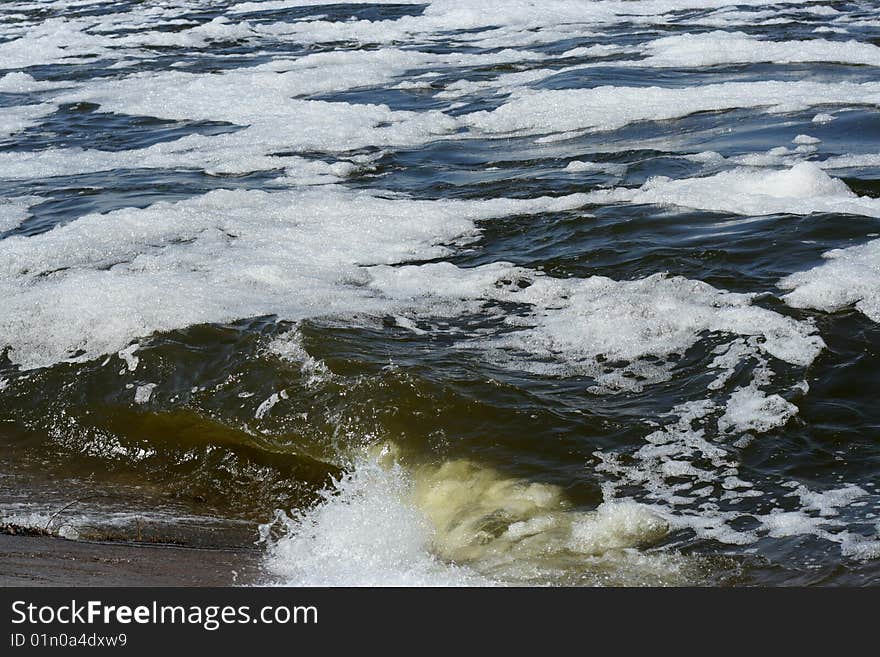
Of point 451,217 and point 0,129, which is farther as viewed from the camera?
point 0,129

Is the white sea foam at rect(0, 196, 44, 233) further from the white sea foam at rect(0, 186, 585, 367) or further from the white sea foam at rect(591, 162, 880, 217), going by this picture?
the white sea foam at rect(591, 162, 880, 217)

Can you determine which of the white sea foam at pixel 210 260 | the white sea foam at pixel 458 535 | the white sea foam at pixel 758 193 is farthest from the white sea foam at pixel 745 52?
the white sea foam at pixel 458 535

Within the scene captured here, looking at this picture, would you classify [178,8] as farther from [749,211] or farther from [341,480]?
[341,480]

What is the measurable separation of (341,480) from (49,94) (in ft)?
35.0

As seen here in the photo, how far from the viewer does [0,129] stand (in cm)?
1131

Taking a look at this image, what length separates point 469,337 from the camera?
204 inches

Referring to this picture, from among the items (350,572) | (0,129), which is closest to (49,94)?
(0,129)

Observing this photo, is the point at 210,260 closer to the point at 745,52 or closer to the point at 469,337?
the point at 469,337

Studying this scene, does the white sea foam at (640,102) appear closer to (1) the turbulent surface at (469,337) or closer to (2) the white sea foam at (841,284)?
(1) the turbulent surface at (469,337)

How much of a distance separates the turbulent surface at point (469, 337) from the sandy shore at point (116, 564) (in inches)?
5.5
